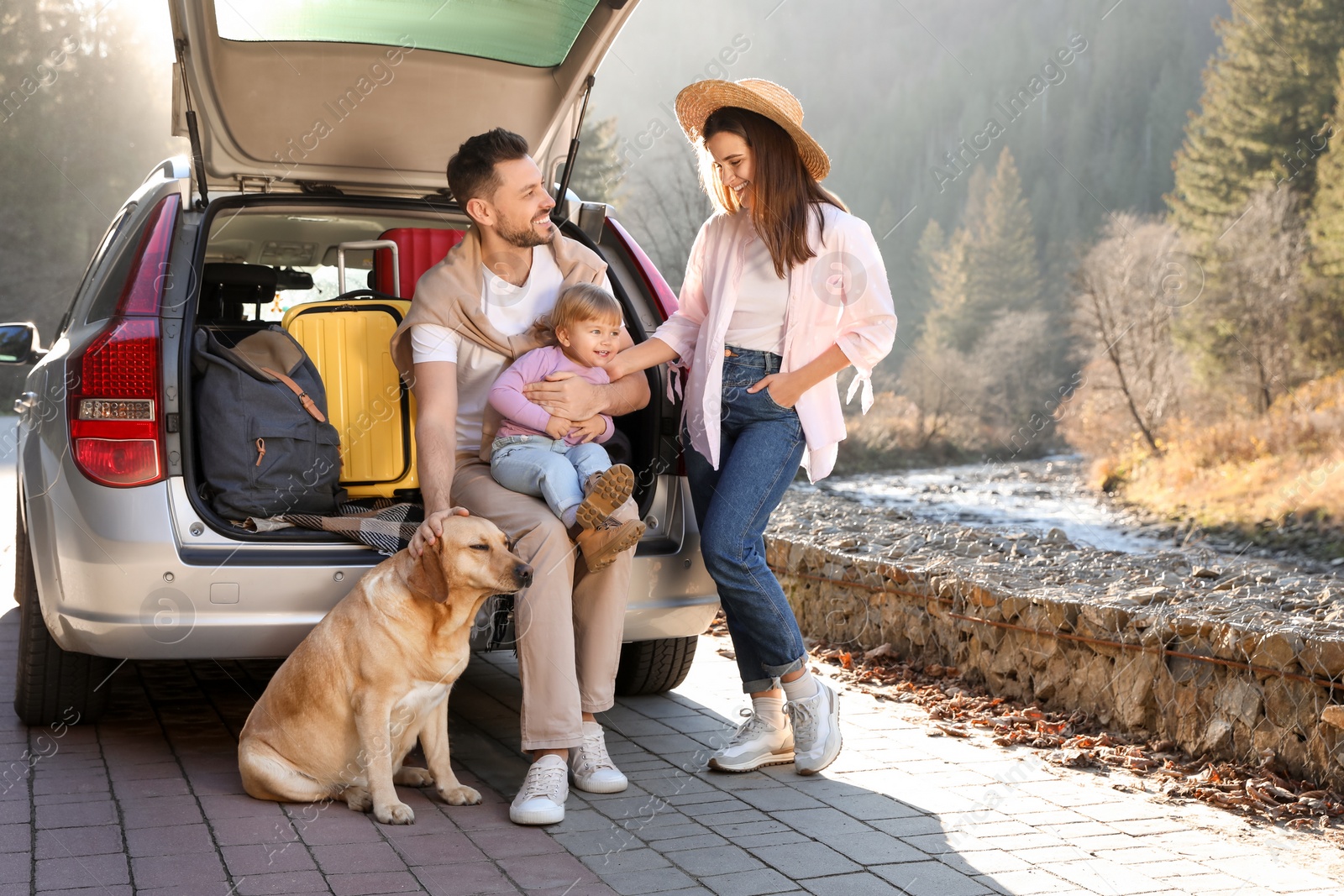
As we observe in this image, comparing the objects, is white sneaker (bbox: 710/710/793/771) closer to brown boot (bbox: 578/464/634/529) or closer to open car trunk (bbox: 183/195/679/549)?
open car trunk (bbox: 183/195/679/549)

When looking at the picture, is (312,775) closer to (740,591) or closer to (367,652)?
(367,652)

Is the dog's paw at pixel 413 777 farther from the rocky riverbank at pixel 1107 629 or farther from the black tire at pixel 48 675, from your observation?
the rocky riverbank at pixel 1107 629

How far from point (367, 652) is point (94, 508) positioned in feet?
2.80

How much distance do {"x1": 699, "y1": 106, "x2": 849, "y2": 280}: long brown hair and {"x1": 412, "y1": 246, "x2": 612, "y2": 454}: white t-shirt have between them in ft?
1.98

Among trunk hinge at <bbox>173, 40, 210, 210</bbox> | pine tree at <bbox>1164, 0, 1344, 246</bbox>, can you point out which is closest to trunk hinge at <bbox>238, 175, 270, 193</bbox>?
trunk hinge at <bbox>173, 40, 210, 210</bbox>

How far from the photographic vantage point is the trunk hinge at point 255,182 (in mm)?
4410

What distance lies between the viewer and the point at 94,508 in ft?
10.9

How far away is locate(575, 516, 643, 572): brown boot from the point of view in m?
3.34

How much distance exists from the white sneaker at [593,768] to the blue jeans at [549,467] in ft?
2.13

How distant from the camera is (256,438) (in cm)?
361

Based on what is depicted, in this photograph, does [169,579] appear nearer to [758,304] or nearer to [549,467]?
[549,467]

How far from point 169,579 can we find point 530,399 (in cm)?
111

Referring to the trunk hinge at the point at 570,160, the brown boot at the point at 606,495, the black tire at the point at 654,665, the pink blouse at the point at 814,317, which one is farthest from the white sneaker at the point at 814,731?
the trunk hinge at the point at 570,160

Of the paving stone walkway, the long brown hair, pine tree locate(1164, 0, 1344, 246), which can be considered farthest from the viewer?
pine tree locate(1164, 0, 1344, 246)
